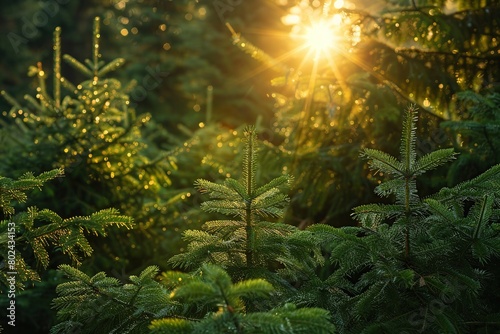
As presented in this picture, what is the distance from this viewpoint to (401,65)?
4.53 m

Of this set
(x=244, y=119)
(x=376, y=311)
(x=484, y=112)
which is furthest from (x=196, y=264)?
(x=244, y=119)

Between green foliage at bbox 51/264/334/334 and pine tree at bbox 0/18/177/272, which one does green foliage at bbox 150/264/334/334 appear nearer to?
green foliage at bbox 51/264/334/334

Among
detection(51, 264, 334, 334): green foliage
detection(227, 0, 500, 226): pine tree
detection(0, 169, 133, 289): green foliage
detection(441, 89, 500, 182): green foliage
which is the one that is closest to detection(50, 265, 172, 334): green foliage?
detection(51, 264, 334, 334): green foliage

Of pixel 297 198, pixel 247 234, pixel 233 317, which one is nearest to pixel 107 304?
pixel 247 234

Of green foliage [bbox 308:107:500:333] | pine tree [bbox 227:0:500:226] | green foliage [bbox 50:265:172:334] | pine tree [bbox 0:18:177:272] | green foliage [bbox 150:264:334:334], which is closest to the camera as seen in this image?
green foliage [bbox 150:264:334:334]

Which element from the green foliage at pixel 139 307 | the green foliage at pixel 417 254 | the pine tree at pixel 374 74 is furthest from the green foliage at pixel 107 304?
the pine tree at pixel 374 74

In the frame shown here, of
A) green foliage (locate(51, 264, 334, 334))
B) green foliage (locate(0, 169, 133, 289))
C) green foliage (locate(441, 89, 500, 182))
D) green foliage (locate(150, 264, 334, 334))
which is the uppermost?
green foliage (locate(441, 89, 500, 182))

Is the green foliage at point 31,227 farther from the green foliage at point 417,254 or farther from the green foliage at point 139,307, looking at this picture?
the green foliage at point 417,254

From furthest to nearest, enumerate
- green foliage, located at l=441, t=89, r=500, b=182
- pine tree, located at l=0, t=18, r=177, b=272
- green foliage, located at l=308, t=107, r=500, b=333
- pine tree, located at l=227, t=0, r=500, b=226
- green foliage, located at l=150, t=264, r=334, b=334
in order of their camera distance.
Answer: pine tree, located at l=0, t=18, r=177, b=272, pine tree, located at l=227, t=0, r=500, b=226, green foliage, located at l=441, t=89, r=500, b=182, green foliage, located at l=308, t=107, r=500, b=333, green foliage, located at l=150, t=264, r=334, b=334

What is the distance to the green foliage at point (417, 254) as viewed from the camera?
7.00 feet

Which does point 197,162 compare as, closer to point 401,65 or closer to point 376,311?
point 401,65

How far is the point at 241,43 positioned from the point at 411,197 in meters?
2.39

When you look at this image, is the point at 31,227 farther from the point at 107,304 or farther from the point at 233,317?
the point at 233,317

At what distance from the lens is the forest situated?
2.20m
